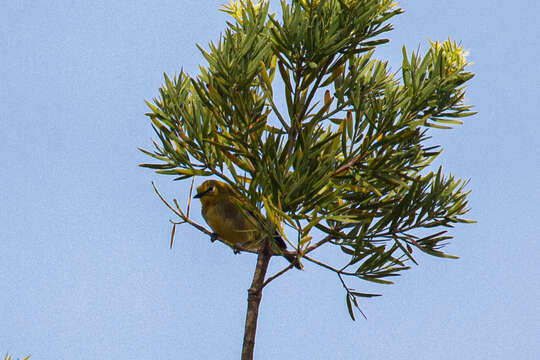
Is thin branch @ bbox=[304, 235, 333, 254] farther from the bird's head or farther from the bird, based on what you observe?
the bird's head

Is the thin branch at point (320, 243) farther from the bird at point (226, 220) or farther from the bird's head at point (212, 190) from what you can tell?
the bird's head at point (212, 190)

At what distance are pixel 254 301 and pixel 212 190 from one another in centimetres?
207

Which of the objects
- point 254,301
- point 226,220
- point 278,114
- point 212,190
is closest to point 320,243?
point 254,301

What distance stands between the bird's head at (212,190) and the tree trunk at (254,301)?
164 centimetres

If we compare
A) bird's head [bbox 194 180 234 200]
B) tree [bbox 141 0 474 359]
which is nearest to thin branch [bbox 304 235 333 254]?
tree [bbox 141 0 474 359]

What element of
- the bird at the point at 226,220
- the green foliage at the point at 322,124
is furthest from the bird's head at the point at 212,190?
the green foliage at the point at 322,124

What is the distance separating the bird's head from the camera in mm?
5062

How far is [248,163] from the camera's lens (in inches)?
134

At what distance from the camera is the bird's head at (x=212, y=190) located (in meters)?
5.06

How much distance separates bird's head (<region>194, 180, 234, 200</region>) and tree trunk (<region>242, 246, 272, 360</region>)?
5.37 ft

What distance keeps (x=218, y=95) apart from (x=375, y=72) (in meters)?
0.94

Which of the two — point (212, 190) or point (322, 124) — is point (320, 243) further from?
point (212, 190)

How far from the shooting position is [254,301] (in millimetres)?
3244

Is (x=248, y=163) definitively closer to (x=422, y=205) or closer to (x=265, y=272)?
(x=265, y=272)
